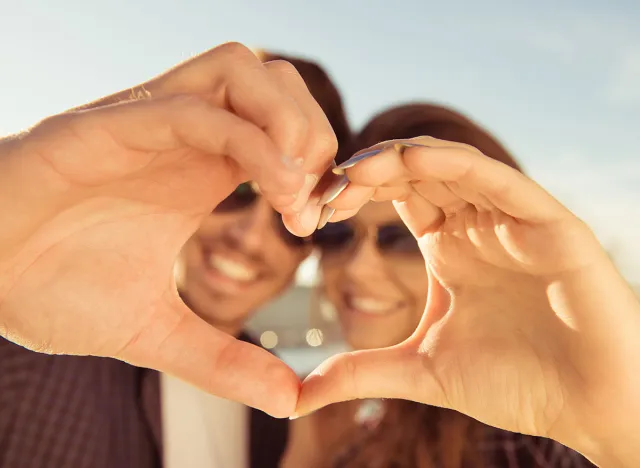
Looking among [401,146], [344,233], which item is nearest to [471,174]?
[401,146]

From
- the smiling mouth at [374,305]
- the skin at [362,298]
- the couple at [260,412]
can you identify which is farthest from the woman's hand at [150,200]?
the smiling mouth at [374,305]

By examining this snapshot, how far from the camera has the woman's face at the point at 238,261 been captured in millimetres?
2969

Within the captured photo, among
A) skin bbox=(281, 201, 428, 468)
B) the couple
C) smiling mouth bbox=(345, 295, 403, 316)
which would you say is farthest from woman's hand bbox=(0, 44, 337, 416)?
smiling mouth bbox=(345, 295, 403, 316)

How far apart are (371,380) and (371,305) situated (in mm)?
2030

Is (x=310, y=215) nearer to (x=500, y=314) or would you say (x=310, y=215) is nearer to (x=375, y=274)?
(x=500, y=314)

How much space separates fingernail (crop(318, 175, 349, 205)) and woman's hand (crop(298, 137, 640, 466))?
1 cm

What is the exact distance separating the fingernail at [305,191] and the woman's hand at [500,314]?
56 millimetres

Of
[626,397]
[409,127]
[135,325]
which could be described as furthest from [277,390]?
[409,127]

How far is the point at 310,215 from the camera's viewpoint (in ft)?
3.24

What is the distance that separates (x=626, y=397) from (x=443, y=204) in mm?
555

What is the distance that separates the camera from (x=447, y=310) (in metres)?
1.22

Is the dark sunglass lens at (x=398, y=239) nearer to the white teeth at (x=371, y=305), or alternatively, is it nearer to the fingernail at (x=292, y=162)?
the white teeth at (x=371, y=305)

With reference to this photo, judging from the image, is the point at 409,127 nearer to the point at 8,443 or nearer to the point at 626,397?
the point at 626,397

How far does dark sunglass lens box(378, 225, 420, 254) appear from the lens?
2.92 m
